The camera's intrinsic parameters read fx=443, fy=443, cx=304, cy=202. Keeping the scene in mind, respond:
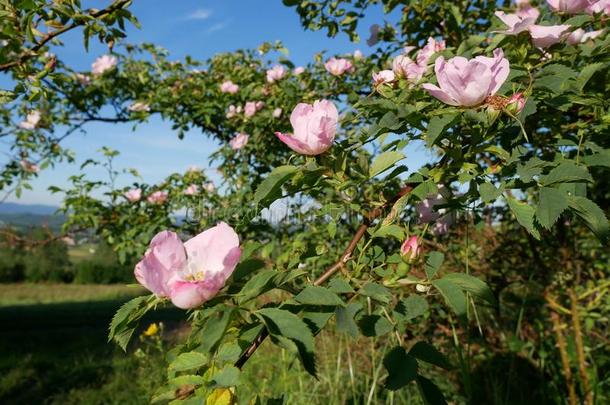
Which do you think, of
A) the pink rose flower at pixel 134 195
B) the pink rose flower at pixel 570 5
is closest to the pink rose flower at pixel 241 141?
the pink rose flower at pixel 134 195

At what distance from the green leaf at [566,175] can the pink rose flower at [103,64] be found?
10.8 ft

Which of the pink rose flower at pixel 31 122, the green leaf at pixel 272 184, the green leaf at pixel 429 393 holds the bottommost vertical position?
the green leaf at pixel 429 393

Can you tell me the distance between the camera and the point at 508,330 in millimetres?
2691

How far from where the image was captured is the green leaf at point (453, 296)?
0.63m

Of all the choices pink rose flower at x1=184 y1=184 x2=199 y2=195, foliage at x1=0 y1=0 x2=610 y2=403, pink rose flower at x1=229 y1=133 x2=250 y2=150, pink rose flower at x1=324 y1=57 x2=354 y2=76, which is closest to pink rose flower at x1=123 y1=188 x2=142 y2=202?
foliage at x1=0 y1=0 x2=610 y2=403

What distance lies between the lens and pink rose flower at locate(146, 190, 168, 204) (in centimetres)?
304

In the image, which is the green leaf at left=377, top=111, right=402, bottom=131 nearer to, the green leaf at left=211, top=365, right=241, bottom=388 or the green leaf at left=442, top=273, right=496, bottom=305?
the green leaf at left=442, top=273, right=496, bottom=305

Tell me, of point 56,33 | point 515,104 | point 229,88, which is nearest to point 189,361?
point 515,104

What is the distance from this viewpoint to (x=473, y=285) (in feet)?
2.16

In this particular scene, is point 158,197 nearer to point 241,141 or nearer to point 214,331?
point 241,141

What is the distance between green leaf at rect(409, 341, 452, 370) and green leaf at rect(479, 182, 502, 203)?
25 centimetres

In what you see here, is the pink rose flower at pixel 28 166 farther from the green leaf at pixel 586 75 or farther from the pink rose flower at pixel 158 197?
the green leaf at pixel 586 75

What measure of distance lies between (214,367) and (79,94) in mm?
3304

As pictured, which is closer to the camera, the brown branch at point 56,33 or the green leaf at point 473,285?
the green leaf at point 473,285
